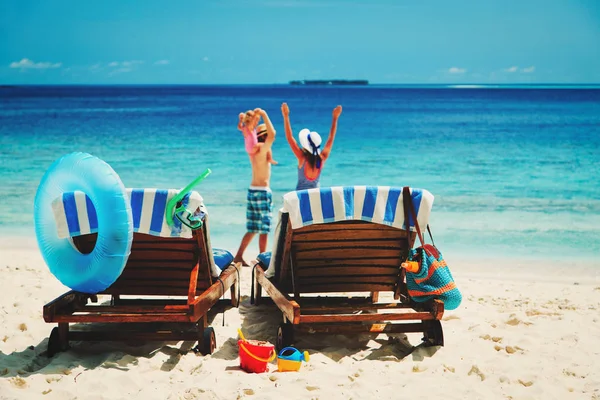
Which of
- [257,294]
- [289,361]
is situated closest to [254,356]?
[289,361]

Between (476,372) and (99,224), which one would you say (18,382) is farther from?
(476,372)

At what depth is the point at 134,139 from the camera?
84.1 feet

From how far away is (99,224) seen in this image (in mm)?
3955

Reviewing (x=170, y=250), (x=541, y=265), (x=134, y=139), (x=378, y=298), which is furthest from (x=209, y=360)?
(x=134, y=139)

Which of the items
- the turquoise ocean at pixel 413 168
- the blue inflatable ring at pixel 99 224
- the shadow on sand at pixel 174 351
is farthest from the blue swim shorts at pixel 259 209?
the blue inflatable ring at pixel 99 224

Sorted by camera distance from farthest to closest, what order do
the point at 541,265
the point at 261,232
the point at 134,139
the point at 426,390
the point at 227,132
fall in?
1. the point at 227,132
2. the point at 134,139
3. the point at 541,265
4. the point at 261,232
5. the point at 426,390

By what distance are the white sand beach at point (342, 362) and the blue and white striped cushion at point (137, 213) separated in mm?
778

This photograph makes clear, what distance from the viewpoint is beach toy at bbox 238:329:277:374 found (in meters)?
3.98

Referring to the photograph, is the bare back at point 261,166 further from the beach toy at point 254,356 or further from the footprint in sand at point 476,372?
the footprint in sand at point 476,372

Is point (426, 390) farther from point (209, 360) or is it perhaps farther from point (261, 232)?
point (261, 232)

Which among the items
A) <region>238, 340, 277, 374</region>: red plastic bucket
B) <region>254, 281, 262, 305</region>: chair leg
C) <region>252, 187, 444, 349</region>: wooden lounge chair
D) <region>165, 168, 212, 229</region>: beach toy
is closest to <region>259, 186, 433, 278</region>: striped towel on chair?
<region>252, 187, 444, 349</region>: wooden lounge chair

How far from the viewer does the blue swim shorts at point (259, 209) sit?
22.3ft

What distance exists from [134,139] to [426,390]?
2321cm

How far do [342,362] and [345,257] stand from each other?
699 millimetres
